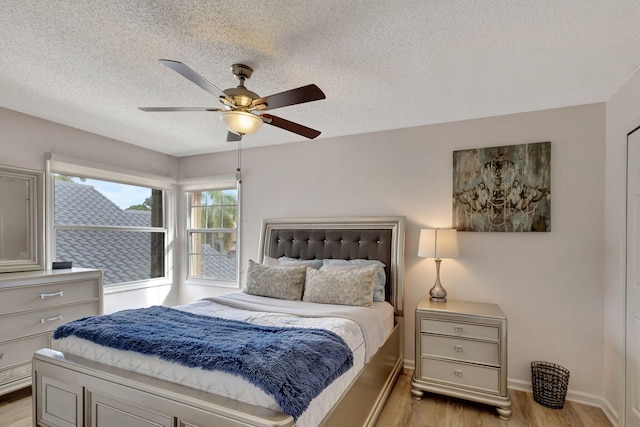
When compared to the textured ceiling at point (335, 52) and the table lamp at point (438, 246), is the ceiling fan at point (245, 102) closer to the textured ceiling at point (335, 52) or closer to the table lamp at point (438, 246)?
the textured ceiling at point (335, 52)

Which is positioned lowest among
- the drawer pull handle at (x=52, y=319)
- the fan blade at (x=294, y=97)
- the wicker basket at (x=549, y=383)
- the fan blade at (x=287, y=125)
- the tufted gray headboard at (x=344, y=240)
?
the wicker basket at (x=549, y=383)

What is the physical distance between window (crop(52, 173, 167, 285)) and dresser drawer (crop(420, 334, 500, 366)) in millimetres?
3692

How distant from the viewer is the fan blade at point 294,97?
1688 mm

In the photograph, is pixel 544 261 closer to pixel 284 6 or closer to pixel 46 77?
pixel 284 6

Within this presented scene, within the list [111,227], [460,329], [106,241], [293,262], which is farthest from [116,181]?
[460,329]

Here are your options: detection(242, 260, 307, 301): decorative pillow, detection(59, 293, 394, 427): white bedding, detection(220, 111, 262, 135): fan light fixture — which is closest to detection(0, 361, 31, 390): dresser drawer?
detection(59, 293, 394, 427): white bedding

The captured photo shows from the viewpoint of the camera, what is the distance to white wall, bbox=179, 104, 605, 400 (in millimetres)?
2615

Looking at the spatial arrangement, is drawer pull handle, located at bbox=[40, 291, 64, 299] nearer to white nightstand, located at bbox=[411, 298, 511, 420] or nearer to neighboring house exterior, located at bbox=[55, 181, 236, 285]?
neighboring house exterior, located at bbox=[55, 181, 236, 285]

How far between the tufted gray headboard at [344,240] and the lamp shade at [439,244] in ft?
1.04

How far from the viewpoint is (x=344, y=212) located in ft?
11.8

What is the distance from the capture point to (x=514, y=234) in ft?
9.36

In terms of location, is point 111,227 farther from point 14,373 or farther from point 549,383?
point 549,383

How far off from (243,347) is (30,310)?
2.35 metres

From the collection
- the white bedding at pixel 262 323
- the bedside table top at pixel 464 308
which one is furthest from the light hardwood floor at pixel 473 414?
the bedside table top at pixel 464 308
